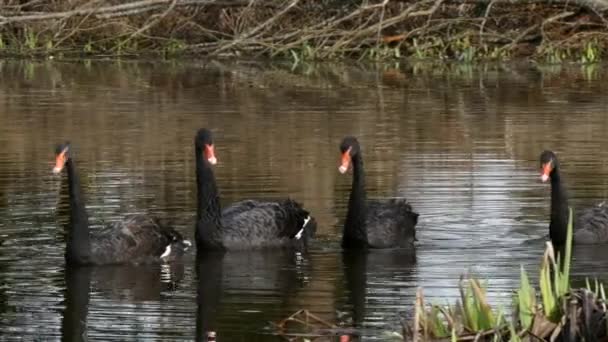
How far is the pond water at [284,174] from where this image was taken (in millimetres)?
8977

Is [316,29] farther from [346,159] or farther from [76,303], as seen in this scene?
[76,303]

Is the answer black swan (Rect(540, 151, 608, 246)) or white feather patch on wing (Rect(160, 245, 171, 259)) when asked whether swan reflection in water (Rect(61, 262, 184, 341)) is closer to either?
white feather patch on wing (Rect(160, 245, 171, 259))

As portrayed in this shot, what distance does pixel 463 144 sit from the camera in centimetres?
1586

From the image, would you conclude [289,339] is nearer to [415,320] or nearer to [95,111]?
[415,320]

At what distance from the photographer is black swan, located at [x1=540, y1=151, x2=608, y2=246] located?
1086cm

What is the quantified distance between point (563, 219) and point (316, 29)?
1382cm

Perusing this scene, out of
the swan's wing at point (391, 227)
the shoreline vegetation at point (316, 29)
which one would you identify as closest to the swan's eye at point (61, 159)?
the swan's wing at point (391, 227)

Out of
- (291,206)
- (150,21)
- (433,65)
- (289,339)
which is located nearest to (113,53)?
(150,21)

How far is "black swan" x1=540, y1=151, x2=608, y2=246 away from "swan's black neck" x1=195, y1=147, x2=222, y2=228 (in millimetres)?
2093

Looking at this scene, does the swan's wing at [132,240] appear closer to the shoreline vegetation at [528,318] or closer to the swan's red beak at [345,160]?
the swan's red beak at [345,160]

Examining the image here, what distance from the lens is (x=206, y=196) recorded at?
35.8ft

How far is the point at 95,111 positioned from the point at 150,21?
5932 mm

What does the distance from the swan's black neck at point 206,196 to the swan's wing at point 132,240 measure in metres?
0.26

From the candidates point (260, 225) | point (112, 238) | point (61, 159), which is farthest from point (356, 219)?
point (61, 159)
